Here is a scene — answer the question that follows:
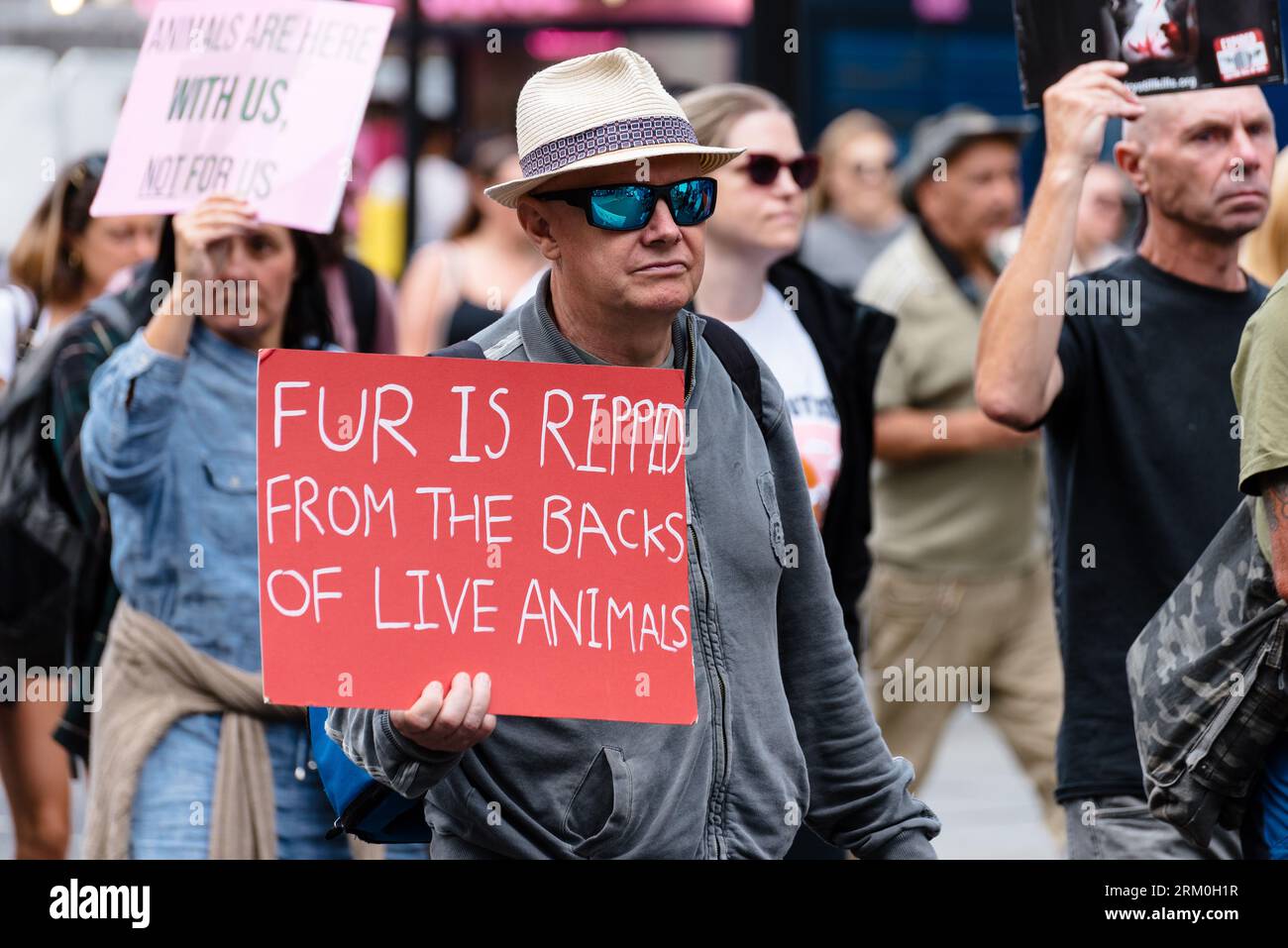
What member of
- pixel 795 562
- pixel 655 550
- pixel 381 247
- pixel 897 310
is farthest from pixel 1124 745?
pixel 381 247

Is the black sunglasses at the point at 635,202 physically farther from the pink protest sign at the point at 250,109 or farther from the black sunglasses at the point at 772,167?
the black sunglasses at the point at 772,167

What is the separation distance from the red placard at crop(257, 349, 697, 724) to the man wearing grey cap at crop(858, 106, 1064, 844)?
3.61 m

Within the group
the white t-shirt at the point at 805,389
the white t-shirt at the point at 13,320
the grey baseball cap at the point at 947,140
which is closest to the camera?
the white t-shirt at the point at 805,389

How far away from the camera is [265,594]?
349cm

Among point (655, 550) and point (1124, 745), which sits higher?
point (655, 550)

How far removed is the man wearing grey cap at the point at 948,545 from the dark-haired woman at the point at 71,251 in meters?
2.34

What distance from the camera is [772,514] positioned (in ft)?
12.0

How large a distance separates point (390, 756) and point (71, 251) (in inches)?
145

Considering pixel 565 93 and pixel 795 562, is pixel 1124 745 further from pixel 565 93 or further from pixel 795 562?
pixel 565 93

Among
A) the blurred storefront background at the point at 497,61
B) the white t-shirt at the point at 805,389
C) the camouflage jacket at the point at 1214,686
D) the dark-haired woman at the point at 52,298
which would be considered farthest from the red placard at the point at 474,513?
the blurred storefront background at the point at 497,61

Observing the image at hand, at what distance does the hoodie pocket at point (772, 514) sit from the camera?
12.0 ft
